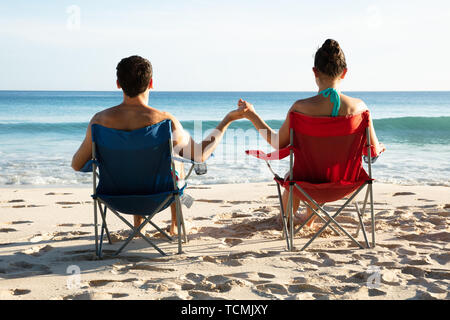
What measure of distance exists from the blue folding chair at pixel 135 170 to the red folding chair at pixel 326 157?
747 millimetres

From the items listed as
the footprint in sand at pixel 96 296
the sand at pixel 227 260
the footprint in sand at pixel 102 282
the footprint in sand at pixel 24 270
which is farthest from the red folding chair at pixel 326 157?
the footprint in sand at pixel 24 270

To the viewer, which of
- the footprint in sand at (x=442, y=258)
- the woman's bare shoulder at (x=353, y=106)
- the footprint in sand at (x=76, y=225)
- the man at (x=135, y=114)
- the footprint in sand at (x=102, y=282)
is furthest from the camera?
the footprint in sand at (x=76, y=225)

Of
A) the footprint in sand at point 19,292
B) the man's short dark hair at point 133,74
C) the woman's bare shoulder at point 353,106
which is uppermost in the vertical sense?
the man's short dark hair at point 133,74

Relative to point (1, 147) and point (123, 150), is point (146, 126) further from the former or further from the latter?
point (1, 147)

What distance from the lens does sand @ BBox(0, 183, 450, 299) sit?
105 inches

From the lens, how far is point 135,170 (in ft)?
10.8

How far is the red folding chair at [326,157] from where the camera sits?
334 cm

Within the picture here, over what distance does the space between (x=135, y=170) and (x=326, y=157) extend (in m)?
1.27

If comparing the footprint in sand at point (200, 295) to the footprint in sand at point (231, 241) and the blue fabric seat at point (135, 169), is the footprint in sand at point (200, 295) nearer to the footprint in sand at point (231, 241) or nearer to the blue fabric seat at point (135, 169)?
the blue fabric seat at point (135, 169)

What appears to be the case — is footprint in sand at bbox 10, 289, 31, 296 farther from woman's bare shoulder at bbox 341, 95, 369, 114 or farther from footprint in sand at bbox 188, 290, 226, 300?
woman's bare shoulder at bbox 341, 95, 369, 114

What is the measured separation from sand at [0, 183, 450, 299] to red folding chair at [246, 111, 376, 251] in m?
0.32

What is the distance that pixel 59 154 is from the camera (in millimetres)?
10562

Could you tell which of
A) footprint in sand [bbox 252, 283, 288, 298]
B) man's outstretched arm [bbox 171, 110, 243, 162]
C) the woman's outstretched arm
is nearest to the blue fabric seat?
man's outstretched arm [bbox 171, 110, 243, 162]
